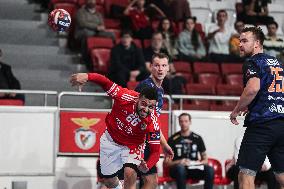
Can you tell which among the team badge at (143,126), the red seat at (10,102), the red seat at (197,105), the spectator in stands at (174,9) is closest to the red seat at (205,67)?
the red seat at (197,105)

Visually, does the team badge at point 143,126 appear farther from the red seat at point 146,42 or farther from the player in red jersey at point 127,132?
the red seat at point 146,42

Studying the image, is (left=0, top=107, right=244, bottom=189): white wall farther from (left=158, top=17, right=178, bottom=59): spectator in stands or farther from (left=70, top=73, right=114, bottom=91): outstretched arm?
(left=70, top=73, right=114, bottom=91): outstretched arm

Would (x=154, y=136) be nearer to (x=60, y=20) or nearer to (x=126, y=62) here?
(x=60, y=20)

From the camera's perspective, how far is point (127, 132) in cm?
890

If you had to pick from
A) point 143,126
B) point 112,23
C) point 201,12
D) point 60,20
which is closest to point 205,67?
point 112,23

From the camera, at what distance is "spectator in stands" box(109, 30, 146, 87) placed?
13.6 meters

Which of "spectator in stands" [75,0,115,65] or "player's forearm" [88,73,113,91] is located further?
"spectator in stands" [75,0,115,65]

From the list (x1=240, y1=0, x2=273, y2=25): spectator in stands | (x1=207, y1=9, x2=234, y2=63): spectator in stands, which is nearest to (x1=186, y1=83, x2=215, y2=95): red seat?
(x1=207, y1=9, x2=234, y2=63): spectator in stands

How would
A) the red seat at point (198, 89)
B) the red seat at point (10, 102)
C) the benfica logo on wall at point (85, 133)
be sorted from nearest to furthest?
the red seat at point (10, 102), the benfica logo on wall at point (85, 133), the red seat at point (198, 89)

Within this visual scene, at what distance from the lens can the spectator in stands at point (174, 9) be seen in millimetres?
16391

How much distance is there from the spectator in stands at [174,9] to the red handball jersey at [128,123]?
768 centimetres

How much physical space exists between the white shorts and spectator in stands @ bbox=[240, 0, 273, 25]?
28.0 feet

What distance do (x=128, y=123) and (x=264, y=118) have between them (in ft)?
5.44

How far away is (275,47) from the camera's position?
15.8m
